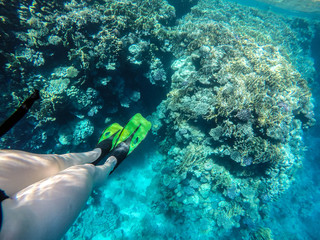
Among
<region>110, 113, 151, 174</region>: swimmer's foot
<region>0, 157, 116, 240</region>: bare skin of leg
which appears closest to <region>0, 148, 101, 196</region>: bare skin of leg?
<region>0, 157, 116, 240</region>: bare skin of leg

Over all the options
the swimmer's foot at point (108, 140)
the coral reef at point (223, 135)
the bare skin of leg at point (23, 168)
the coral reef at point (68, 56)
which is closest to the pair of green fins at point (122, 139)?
the swimmer's foot at point (108, 140)

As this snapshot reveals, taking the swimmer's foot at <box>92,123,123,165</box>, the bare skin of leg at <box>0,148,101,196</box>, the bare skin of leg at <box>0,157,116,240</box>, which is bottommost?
the swimmer's foot at <box>92,123,123,165</box>

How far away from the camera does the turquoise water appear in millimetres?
4910

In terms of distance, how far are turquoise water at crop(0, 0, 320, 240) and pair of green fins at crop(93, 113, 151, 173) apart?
1.34 meters

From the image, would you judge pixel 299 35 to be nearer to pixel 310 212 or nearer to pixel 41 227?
pixel 310 212

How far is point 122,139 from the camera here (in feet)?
13.8

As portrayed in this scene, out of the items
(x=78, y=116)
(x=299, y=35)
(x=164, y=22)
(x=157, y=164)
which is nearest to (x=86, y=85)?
(x=78, y=116)

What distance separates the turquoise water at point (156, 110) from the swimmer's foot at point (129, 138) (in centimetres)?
142

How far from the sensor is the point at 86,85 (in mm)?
5211

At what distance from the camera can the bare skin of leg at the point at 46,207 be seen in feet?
4.24

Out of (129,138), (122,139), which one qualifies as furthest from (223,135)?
(122,139)

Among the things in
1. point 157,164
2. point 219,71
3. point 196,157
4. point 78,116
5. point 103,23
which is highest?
point 219,71

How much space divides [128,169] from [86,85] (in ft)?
12.1

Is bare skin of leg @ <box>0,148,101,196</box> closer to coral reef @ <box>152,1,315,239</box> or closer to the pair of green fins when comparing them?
the pair of green fins
